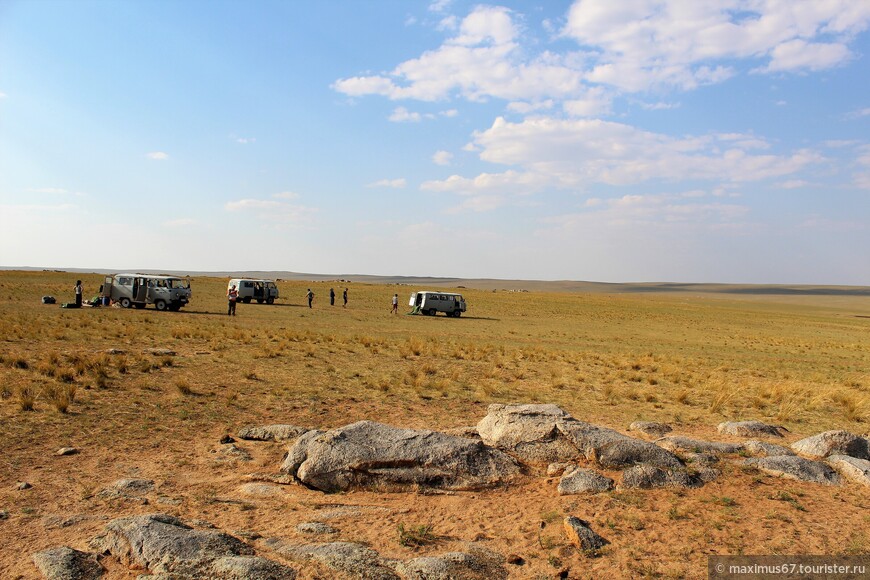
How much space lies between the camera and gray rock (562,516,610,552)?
5797 millimetres

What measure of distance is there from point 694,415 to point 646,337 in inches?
921

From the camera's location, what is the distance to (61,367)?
14.4 meters

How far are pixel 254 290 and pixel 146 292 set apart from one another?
13.0 m

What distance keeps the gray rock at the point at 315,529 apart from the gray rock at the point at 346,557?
0.34 meters

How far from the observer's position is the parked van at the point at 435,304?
1773 inches

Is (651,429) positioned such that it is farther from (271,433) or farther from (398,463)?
(271,433)

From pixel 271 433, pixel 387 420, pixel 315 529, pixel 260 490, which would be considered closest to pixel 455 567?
pixel 315 529

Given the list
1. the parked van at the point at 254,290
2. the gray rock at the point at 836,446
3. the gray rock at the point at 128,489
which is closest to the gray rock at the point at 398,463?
the gray rock at the point at 128,489

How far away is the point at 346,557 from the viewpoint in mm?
5375

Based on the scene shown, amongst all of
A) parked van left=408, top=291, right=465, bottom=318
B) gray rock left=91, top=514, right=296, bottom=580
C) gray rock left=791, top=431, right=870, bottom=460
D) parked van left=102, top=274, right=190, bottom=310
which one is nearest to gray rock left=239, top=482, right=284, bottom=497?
gray rock left=91, top=514, right=296, bottom=580

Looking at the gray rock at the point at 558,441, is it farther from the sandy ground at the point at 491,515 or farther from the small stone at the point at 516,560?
the small stone at the point at 516,560

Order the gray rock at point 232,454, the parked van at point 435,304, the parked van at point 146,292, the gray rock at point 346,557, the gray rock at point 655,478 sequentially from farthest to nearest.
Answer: the parked van at point 435,304 → the parked van at point 146,292 → the gray rock at point 232,454 → the gray rock at point 655,478 → the gray rock at point 346,557

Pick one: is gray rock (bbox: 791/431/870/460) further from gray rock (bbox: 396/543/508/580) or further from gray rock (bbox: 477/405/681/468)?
gray rock (bbox: 396/543/508/580)

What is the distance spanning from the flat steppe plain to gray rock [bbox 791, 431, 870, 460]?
135 cm
